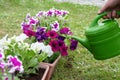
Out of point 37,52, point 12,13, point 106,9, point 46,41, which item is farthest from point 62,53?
point 12,13

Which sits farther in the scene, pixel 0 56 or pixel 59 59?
pixel 59 59

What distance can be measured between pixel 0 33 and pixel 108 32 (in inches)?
74.1

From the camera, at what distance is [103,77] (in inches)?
111

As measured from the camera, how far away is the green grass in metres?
2.87

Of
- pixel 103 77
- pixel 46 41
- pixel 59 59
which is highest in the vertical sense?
pixel 46 41

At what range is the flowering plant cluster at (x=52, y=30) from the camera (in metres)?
2.72

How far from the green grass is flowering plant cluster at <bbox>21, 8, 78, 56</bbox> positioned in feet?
0.68

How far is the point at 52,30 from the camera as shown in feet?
9.18

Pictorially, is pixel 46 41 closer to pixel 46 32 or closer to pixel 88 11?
pixel 46 32

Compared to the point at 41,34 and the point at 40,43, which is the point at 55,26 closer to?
the point at 41,34

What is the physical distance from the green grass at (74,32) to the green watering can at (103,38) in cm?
45

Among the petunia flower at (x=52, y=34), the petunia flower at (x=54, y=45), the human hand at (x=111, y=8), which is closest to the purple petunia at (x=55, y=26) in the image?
the petunia flower at (x=52, y=34)

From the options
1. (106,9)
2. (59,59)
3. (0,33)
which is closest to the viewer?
(106,9)

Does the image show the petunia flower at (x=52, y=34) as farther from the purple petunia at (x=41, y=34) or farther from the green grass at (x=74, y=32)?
the green grass at (x=74, y=32)
